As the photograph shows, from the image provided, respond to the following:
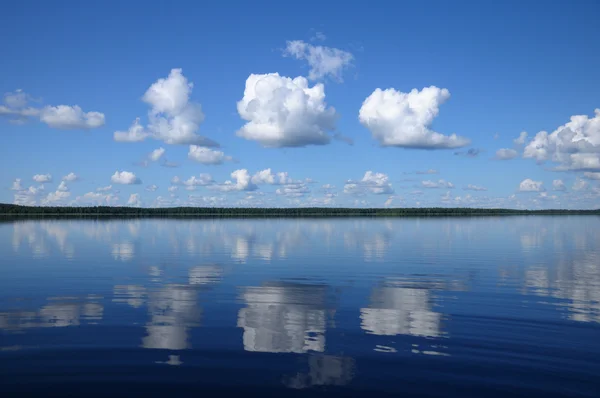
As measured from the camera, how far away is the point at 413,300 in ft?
62.4

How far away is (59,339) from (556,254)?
37.4 metres

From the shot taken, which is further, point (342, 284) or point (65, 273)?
point (65, 273)

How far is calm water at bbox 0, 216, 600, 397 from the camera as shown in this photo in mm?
10156

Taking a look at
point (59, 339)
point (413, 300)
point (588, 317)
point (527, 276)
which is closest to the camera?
point (59, 339)

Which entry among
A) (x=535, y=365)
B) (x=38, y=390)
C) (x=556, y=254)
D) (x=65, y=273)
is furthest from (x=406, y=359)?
(x=556, y=254)

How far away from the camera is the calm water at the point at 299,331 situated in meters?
10.2

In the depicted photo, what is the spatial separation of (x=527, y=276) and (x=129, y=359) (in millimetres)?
22035

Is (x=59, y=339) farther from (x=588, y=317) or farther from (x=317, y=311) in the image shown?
(x=588, y=317)

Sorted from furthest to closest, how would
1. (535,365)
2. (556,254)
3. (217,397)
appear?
(556,254)
(535,365)
(217,397)

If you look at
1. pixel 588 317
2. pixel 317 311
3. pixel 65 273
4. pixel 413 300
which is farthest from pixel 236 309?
pixel 65 273

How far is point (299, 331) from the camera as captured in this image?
46.2 feet

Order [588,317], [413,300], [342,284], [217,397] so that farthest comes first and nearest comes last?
[342,284] < [413,300] < [588,317] < [217,397]

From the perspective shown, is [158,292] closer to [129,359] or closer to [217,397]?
[129,359]

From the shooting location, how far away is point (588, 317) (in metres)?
16.4
